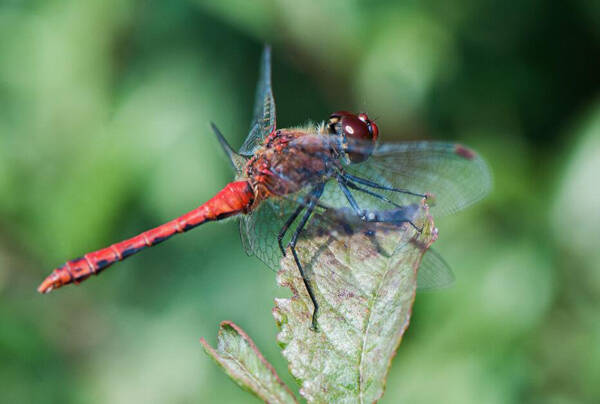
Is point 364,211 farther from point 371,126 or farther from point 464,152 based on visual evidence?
point 371,126

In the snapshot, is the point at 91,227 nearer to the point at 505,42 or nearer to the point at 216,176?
the point at 216,176

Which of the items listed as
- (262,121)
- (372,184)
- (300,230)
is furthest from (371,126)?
(300,230)

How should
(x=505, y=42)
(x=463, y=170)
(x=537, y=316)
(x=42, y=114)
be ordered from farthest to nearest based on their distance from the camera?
(x=505, y=42) < (x=42, y=114) < (x=537, y=316) < (x=463, y=170)

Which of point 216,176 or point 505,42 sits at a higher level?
point 216,176

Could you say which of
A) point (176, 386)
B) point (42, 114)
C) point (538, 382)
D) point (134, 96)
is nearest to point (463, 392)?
point (538, 382)

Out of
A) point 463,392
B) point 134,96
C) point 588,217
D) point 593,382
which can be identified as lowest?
point 593,382

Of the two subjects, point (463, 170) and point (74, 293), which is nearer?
point (463, 170)

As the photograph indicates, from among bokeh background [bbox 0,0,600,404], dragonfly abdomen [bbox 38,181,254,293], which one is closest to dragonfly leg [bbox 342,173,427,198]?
dragonfly abdomen [bbox 38,181,254,293]

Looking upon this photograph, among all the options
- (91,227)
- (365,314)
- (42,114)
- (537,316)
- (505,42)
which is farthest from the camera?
(505,42)
